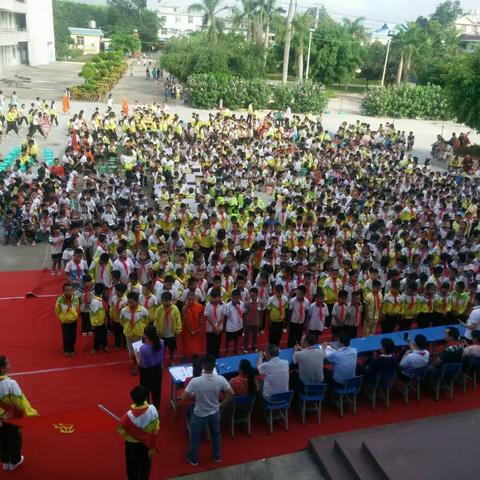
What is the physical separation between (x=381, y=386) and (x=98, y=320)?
159 inches

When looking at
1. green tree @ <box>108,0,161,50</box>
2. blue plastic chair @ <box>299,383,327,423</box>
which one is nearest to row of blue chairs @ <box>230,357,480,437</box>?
blue plastic chair @ <box>299,383,327,423</box>

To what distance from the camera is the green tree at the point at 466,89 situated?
19159 mm

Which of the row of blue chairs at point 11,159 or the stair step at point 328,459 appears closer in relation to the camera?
the stair step at point 328,459

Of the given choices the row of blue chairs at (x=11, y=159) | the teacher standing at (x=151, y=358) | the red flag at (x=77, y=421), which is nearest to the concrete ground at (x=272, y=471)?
the red flag at (x=77, y=421)

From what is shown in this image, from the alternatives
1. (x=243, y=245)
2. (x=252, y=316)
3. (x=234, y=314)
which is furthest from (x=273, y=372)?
(x=243, y=245)

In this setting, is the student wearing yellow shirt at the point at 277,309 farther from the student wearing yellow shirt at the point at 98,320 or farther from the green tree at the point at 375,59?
the green tree at the point at 375,59

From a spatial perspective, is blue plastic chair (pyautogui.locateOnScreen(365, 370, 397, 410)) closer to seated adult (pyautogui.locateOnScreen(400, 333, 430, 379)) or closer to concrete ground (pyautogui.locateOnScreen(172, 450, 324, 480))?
seated adult (pyautogui.locateOnScreen(400, 333, 430, 379))

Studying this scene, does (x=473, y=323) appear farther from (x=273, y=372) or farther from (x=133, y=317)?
(x=133, y=317)

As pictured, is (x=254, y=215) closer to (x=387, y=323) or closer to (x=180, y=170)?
(x=387, y=323)

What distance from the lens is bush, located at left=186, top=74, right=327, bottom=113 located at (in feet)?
102

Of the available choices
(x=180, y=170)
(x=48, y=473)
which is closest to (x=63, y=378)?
(x=48, y=473)

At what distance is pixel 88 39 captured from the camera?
3108 inches

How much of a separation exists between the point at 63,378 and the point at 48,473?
6.18 ft

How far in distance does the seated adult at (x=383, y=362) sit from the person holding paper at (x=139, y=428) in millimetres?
2944
